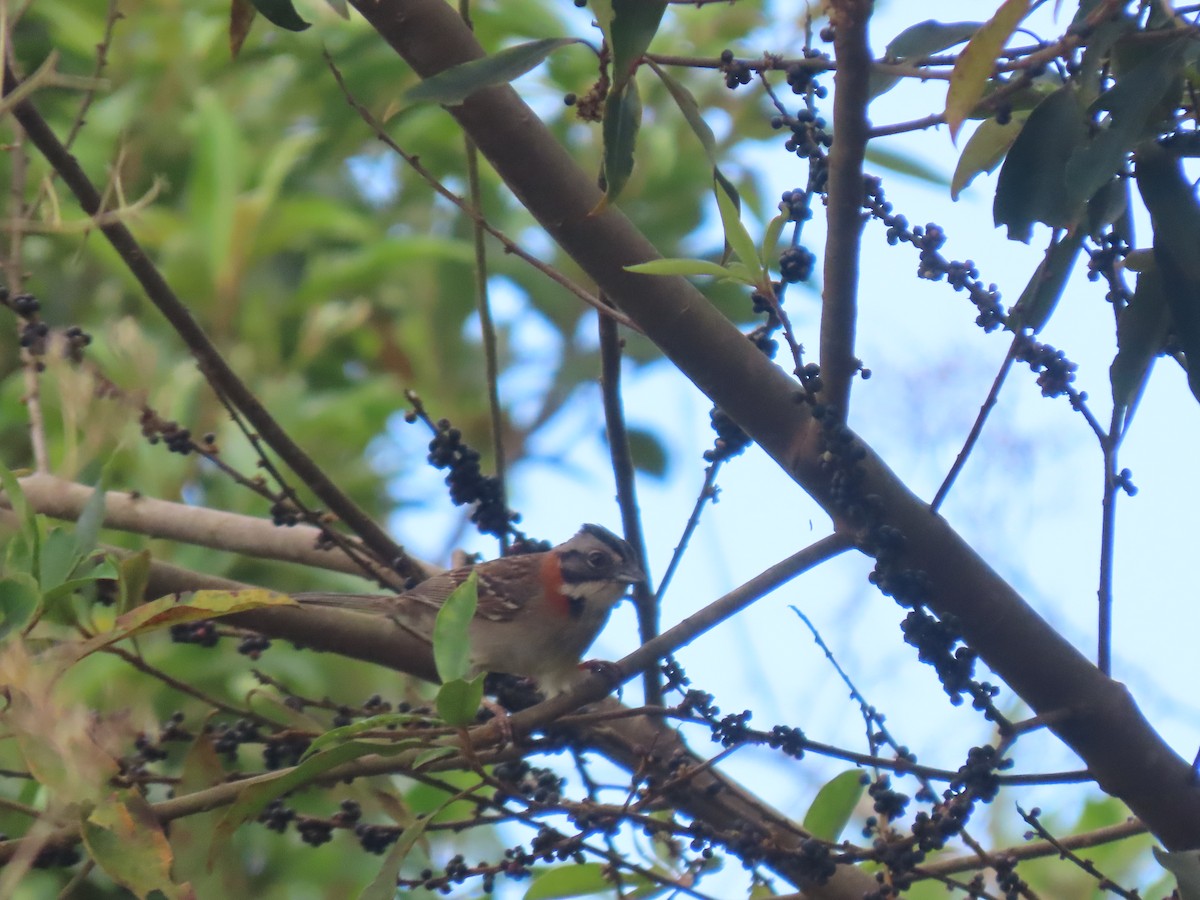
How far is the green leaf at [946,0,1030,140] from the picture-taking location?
215cm

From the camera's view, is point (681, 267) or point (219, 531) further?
point (219, 531)

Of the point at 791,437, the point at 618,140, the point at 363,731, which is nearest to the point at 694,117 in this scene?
the point at 618,140

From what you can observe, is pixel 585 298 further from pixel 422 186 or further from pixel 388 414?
pixel 422 186

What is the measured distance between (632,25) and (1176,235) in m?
1.07

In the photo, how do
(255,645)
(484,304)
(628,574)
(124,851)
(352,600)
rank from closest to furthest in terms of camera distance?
(124,851) → (484,304) → (255,645) → (628,574) → (352,600)

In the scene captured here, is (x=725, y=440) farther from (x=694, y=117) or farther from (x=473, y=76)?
(x=473, y=76)

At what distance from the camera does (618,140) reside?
2650mm

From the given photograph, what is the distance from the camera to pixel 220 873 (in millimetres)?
3129

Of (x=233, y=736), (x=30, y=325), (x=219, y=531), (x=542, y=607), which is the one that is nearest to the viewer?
(x=233, y=736)

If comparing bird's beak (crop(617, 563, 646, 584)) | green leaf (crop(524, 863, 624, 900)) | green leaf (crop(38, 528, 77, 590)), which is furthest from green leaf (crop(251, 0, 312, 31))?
green leaf (crop(524, 863, 624, 900))

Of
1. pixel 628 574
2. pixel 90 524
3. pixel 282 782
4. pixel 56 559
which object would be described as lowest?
pixel 282 782

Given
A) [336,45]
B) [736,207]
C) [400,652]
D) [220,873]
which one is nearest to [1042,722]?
[736,207]

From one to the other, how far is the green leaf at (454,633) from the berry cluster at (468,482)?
1.20m

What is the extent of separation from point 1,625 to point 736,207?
1.58m
